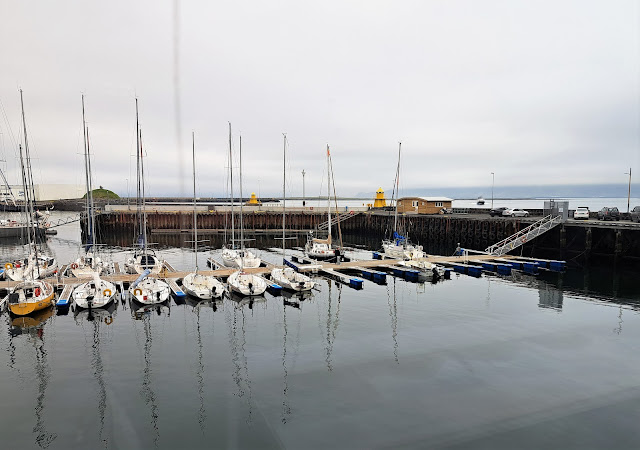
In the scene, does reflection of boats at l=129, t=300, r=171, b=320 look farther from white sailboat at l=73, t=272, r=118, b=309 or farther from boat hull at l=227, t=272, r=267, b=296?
boat hull at l=227, t=272, r=267, b=296

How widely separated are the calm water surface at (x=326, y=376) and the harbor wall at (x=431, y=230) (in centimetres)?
2151

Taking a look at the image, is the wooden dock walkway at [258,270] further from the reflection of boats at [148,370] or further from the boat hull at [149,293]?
the reflection of boats at [148,370]

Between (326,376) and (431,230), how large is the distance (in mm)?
58627

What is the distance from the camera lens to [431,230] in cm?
7275

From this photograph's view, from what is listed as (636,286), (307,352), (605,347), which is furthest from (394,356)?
(636,286)

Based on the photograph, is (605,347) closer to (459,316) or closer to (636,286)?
(459,316)

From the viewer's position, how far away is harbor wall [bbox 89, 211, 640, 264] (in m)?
48.4

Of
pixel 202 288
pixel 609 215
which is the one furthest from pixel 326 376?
pixel 609 215

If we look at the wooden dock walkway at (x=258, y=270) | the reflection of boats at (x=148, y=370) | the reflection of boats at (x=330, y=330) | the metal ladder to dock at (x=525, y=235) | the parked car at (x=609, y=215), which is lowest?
the reflection of boats at (x=330, y=330)

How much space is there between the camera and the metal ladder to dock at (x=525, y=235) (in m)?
49.6

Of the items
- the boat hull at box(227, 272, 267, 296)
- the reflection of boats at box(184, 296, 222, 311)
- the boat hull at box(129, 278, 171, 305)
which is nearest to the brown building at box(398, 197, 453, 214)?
the boat hull at box(227, 272, 267, 296)

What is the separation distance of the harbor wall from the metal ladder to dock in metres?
1.38

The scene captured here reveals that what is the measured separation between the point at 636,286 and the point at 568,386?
85.9ft

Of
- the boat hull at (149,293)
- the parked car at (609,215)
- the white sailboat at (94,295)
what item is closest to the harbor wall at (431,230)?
the parked car at (609,215)
